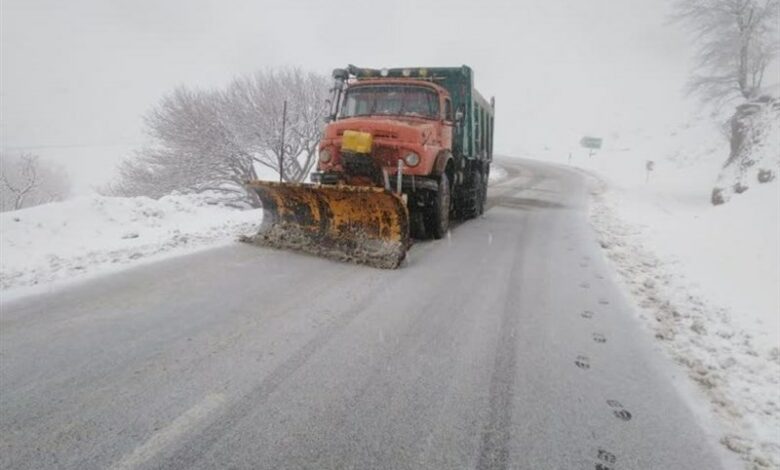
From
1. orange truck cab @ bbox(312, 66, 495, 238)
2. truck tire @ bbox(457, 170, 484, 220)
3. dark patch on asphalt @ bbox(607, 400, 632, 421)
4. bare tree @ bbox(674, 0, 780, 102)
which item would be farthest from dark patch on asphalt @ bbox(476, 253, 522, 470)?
bare tree @ bbox(674, 0, 780, 102)

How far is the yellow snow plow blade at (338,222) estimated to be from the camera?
20.5 feet

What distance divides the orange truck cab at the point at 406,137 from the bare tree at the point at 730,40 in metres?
21.7

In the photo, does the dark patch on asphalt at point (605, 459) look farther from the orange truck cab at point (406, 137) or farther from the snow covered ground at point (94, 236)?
the snow covered ground at point (94, 236)

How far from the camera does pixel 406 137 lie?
7113 mm

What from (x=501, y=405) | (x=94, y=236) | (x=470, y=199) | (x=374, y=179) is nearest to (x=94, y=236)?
(x=94, y=236)

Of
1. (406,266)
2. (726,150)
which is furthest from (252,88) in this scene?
(726,150)

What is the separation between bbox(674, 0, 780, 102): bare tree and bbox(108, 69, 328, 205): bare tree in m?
20.1

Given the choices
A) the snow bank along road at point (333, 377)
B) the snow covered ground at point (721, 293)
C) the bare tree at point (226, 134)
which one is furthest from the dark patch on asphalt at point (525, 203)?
the bare tree at point (226, 134)

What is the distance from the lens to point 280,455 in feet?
7.95

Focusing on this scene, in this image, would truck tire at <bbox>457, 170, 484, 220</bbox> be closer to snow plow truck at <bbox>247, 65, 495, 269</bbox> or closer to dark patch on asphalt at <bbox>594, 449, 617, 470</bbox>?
snow plow truck at <bbox>247, 65, 495, 269</bbox>

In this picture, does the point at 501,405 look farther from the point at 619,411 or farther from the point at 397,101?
the point at 397,101

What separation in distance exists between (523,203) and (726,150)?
22.8 metres

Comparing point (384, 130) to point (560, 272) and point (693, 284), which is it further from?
point (693, 284)

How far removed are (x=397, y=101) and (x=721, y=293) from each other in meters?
5.34
